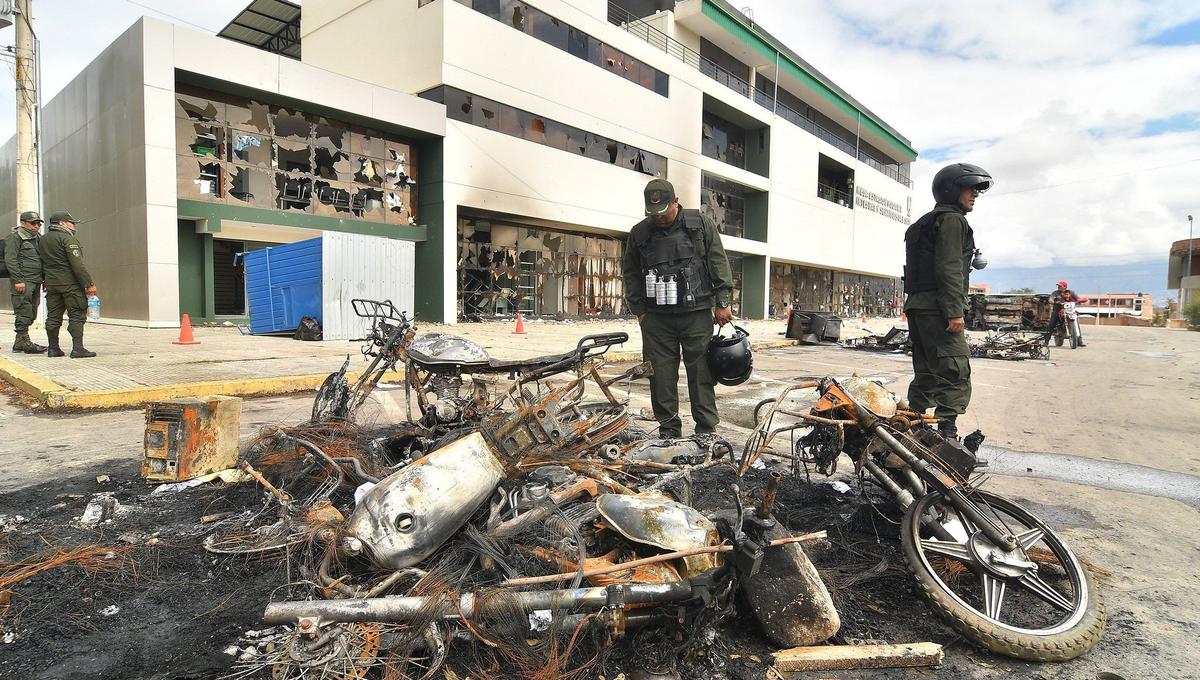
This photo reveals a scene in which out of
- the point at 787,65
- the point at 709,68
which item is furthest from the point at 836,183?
the point at 709,68

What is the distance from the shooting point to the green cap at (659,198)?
4.14 meters

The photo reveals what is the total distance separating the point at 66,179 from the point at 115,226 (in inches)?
185

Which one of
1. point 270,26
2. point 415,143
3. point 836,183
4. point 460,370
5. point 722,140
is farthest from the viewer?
point 836,183

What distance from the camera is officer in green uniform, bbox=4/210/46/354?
7.53 m

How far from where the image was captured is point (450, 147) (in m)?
15.9

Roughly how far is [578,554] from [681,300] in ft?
8.40

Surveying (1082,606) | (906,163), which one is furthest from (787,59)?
(1082,606)

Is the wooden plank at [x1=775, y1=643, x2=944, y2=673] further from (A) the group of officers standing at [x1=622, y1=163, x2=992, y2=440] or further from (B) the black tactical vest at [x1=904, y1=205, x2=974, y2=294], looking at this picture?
(B) the black tactical vest at [x1=904, y1=205, x2=974, y2=294]

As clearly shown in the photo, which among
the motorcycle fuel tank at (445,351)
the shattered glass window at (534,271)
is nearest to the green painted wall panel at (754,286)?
the shattered glass window at (534,271)

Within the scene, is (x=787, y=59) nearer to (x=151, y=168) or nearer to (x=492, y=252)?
(x=492, y=252)

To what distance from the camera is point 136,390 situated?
5.43 m

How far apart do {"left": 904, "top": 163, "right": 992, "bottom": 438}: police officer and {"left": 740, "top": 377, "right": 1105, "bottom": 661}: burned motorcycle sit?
1.13 meters

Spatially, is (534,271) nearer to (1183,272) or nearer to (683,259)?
(683,259)

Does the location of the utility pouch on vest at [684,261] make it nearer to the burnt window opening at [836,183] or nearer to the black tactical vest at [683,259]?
the black tactical vest at [683,259]
